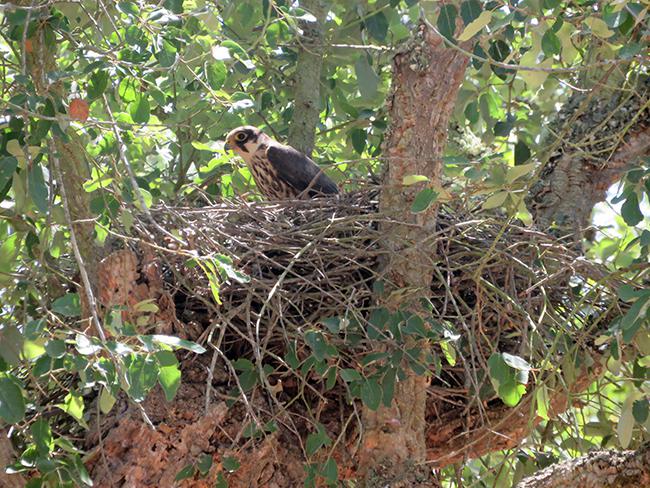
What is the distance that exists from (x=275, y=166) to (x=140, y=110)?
1809mm

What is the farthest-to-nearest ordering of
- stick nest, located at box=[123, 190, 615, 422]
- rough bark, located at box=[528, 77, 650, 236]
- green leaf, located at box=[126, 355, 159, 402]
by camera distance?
rough bark, located at box=[528, 77, 650, 236]
stick nest, located at box=[123, 190, 615, 422]
green leaf, located at box=[126, 355, 159, 402]

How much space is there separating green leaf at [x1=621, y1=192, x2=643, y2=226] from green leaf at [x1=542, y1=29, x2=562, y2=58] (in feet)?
1.88

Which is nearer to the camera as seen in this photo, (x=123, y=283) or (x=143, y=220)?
(x=123, y=283)

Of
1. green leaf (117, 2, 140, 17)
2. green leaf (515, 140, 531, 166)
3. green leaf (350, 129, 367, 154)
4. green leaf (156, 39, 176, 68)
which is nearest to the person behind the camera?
green leaf (117, 2, 140, 17)

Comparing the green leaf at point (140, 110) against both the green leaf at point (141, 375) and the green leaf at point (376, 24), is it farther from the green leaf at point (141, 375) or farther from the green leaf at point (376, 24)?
the green leaf at point (141, 375)

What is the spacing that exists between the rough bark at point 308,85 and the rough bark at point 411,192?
4.72 ft

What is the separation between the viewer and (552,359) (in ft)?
11.5

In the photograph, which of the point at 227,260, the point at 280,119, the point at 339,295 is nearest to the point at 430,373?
the point at 339,295

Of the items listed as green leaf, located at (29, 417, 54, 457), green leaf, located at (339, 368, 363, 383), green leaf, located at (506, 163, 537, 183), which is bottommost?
green leaf, located at (29, 417, 54, 457)

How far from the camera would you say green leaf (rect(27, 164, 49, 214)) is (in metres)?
2.71

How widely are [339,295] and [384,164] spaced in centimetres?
54

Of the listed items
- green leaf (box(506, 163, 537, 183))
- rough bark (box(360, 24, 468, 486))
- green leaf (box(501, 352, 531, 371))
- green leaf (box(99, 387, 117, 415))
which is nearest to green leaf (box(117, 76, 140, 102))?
rough bark (box(360, 24, 468, 486))

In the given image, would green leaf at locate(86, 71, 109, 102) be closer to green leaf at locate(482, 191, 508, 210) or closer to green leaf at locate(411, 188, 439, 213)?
green leaf at locate(411, 188, 439, 213)

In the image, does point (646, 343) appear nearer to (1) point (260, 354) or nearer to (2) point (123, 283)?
(1) point (260, 354)
